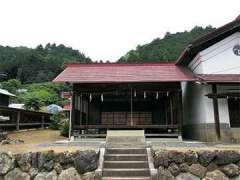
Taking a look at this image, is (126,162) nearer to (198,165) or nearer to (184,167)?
(184,167)

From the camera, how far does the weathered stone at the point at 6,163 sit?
9492 millimetres

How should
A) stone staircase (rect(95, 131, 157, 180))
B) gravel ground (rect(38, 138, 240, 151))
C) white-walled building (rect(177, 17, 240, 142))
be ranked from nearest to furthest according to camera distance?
stone staircase (rect(95, 131, 157, 180))
gravel ground (rect(38, 138, 240, 151))
white-walled building (rect(177, 17, 240, 142))

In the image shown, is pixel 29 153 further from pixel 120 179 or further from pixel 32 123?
pixel 32 123

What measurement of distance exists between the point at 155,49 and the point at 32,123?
34.2 m

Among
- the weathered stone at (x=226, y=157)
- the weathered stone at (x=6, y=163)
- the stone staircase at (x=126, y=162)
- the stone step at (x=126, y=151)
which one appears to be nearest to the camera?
the stone staircase at (x=126, y=162)

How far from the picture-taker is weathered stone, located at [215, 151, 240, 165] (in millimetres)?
9094

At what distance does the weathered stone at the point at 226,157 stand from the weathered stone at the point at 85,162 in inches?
171

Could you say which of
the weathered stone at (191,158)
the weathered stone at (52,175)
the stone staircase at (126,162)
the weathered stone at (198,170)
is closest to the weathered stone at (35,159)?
the weathered stone at (52,175)

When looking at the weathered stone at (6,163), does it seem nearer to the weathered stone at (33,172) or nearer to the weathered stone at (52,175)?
the weathered stone at (33,172)

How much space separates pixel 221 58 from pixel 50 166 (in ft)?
37.2

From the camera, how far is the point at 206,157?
904cm

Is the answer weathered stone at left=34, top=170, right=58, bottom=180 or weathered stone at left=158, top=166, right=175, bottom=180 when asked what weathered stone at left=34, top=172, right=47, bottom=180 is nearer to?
weathered stone at left=34, top=170, right=58, bottom=180

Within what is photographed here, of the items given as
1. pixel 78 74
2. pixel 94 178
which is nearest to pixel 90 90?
pixel 78 74

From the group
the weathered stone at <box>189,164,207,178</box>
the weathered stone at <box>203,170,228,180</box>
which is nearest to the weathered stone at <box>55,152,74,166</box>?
the weathered stone at <box>189,164,207,178</box>
